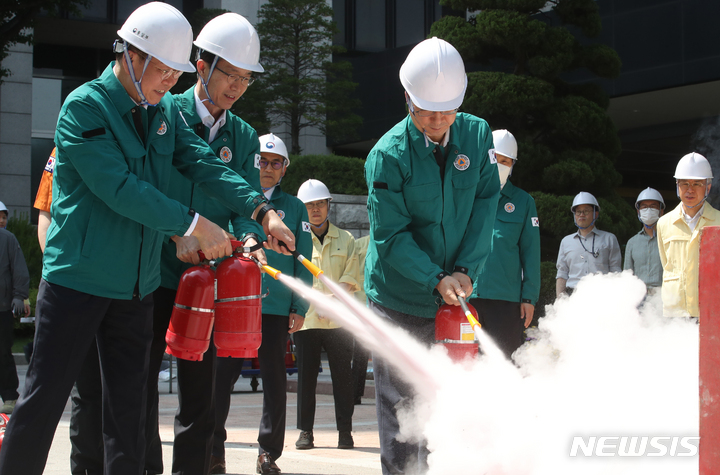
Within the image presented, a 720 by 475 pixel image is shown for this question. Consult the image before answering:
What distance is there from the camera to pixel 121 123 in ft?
11.7

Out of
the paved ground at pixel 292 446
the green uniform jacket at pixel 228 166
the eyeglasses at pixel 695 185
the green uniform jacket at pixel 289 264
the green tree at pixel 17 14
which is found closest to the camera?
the green uniform jacket at pixel 228 166

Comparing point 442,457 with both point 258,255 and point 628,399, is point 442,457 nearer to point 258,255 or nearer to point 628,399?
point 628,399

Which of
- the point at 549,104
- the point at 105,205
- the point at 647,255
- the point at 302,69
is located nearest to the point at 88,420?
the point at 105,205

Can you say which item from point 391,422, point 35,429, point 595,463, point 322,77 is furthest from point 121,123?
point 322,77

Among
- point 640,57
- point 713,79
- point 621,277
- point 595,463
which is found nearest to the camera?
point 595,463

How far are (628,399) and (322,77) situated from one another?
17601mm

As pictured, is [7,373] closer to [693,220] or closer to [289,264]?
[289,264]

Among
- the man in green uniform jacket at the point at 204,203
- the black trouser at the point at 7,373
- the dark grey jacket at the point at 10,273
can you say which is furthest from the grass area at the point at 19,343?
the man in green uniform jacket at the point at 204,203

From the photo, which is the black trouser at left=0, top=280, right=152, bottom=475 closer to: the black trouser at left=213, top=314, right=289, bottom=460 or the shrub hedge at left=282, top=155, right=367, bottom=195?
the black trouser at left=213, top=314, right=289, bottom=460

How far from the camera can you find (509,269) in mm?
6285

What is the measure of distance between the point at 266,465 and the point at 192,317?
6.34ft

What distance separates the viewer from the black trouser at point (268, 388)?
523 centimetres

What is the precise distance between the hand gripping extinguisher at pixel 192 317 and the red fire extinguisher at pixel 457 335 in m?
1.14

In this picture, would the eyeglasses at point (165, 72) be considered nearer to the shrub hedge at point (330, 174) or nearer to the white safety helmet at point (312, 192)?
the white safety helmet at point (312, 192)
